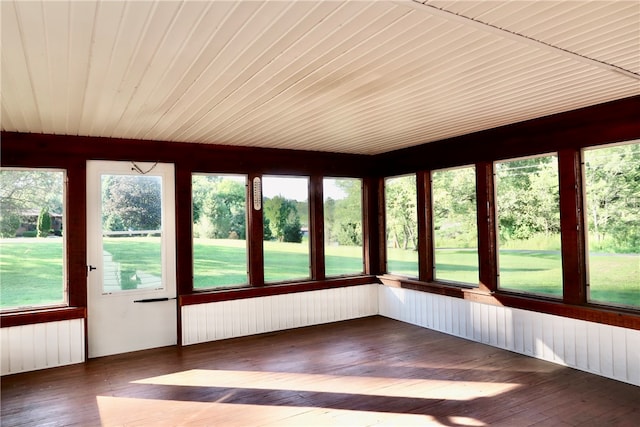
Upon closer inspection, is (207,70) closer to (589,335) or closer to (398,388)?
(398,388)

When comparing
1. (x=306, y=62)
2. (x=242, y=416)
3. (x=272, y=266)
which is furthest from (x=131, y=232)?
(x=306, y=62)

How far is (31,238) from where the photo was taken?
188 inches

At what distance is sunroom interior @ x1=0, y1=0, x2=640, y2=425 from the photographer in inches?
91.9

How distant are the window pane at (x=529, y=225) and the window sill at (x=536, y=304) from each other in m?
0.18

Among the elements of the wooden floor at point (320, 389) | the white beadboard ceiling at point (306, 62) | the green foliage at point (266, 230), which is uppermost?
the white beadboard ceiling at point (306, 62)

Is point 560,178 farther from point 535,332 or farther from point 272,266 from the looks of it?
point 272,266

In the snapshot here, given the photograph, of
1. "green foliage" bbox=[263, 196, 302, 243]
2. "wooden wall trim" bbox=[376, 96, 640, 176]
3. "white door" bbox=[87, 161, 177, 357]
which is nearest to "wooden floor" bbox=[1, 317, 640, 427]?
"white door" bbox=[87, 161, 177, 357]

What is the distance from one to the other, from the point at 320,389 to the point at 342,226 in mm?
3350

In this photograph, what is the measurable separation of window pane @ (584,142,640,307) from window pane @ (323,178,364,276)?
11.5 ft

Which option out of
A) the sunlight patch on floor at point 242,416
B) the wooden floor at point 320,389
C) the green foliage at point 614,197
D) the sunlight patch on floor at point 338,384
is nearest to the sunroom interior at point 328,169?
the green foliage at point 614,197

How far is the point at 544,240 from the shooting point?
4.78m

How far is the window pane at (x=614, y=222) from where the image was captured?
4.05 meters

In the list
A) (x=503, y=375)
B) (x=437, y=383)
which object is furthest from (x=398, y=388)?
(x=503, y=375)

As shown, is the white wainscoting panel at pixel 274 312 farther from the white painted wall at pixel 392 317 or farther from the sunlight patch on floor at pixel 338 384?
the sunlight patch on floor at pixel 338 384
